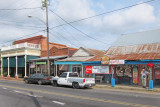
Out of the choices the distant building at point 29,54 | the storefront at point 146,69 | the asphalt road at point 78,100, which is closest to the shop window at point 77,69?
the distant building at point 29,54

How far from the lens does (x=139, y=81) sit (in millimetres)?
18078

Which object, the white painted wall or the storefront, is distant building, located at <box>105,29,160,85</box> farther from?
the white painted wall

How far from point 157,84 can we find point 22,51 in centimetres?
2456

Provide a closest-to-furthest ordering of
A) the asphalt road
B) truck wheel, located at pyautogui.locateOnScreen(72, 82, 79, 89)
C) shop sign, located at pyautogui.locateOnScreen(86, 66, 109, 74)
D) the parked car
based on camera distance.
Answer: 1. the asphalt road
2. truck wheel, located at pyautogui.locateOnScreen(72, 82, 79, 89)
3. shop sign, located at pyautogui.locateOnScreen(86, 66, 109, 74)
4. the parked car

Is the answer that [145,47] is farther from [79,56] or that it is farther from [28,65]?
[28,65]

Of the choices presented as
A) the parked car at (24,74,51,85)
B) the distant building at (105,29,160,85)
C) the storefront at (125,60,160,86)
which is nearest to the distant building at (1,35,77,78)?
the parked car at (24,74,51,85)

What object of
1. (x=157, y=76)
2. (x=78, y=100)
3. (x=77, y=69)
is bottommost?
(x=78, y=100)

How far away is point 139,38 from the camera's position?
23.1 m

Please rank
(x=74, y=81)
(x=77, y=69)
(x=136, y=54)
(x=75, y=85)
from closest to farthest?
(x=75, y=85)
(x=74, y=81)
(x=136, y=54)
(x=77, y=69)

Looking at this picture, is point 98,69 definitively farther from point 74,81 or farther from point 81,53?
point 81,53

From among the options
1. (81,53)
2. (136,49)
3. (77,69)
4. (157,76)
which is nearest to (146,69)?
(157,76)

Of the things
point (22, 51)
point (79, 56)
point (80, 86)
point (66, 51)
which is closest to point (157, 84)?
point (80, 86)

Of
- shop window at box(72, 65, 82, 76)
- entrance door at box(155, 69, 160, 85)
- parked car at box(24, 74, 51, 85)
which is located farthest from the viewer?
shop window at box(72, 65, 82, 76)

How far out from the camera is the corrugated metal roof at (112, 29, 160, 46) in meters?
21.2
